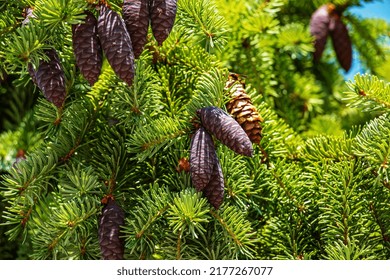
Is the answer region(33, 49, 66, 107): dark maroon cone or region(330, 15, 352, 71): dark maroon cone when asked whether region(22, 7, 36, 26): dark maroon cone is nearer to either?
region(33, 49, 66, 107): dark maroon cone

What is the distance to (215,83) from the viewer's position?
0.73 meters

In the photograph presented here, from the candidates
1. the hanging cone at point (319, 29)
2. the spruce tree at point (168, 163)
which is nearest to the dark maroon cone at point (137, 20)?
the spruce tree at point (168, 163)

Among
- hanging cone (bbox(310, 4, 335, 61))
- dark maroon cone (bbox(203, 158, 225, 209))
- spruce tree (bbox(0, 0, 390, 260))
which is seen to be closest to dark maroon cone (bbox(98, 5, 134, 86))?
spruce tree (bbox(0, 0, 390, 260))

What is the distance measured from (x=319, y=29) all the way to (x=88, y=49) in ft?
1.94

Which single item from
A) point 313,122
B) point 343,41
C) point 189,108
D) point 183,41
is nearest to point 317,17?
point 343,41

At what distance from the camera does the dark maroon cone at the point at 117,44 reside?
65 cm

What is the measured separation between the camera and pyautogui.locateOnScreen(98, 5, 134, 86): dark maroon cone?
0.65 m

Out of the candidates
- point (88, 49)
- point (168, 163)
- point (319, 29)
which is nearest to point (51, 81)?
point (88, 49)

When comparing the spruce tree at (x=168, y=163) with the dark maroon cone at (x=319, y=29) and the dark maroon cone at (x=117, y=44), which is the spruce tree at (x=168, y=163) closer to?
the dark maroon cone at (x=117, y=44)

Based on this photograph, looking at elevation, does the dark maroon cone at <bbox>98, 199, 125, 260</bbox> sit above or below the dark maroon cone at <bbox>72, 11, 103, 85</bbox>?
below

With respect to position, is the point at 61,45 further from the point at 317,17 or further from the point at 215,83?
the point at 317,17

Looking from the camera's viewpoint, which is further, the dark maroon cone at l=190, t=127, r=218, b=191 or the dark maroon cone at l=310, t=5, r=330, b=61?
the dark maroon cone at l=310, t=5, r=330, b=61

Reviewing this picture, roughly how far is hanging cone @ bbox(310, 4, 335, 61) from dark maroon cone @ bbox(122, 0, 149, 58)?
522 millimetres

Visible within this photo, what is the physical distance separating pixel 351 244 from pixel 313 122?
41 centimetres
